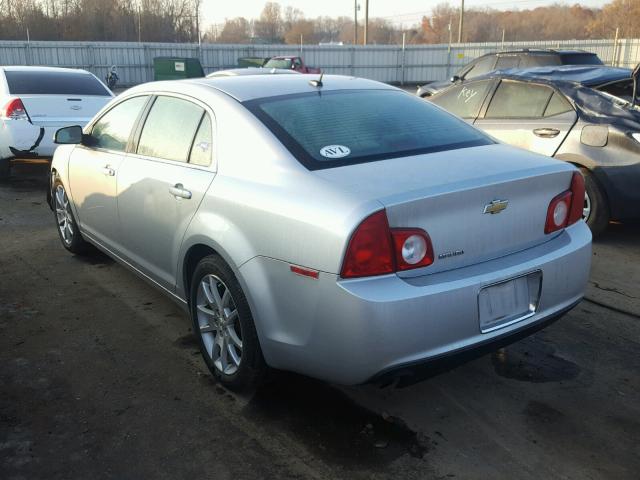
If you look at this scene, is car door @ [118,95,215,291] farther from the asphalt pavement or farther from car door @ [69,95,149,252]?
the asphalt pavement

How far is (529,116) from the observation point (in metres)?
6.30

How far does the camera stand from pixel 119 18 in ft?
184

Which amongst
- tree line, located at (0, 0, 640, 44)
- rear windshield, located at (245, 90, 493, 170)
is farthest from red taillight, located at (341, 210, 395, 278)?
tree line, located at (0, 0, 640, 44)

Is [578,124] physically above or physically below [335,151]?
below

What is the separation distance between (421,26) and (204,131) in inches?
4273

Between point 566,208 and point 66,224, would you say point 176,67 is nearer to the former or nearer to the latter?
point 66,224

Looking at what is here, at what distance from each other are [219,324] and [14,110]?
6.44 meters

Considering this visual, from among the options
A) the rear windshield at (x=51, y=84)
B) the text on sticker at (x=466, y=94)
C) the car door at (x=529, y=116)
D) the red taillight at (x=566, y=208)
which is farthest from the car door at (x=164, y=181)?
the rear windshield at (x=51, y=84)

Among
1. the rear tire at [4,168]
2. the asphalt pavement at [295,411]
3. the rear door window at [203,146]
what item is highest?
the rear door window at [203,146]

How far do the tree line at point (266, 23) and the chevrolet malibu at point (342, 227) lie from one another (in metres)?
36.7

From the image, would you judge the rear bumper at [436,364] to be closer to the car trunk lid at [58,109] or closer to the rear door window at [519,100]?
the rear door window at [519,100]

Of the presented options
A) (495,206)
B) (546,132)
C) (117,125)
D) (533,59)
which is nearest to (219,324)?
(495,206)

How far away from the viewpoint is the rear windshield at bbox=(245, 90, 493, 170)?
301 cm

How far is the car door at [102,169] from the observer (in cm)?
427
